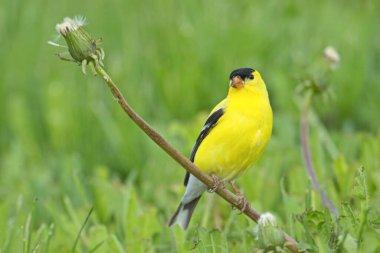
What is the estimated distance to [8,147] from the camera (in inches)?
188

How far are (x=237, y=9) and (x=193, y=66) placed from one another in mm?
1206

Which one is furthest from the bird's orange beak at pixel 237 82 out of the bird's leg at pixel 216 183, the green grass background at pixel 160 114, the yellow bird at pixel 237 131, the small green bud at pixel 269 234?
the small green bud at pixel 269 234

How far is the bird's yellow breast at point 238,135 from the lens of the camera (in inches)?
92.8

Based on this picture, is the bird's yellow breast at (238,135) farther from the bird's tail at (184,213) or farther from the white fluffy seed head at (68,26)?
the white fluffy seed head at (68,26)

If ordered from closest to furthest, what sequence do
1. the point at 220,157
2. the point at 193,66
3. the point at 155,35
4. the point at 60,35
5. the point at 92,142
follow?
1. the point at 60,35
2. the point at 220,157
3. the point at 92,142
4. the point at 193,66
5. the point at 155,35

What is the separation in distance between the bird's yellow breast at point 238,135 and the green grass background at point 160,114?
0.71 ft

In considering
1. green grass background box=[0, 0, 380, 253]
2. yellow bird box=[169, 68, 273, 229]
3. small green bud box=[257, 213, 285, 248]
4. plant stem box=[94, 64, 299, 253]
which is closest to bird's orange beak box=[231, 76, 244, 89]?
yellow bird box=[169, 68, 273, 229]

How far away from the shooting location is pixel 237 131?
7.93 feet

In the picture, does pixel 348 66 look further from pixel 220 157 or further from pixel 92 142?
pixel 220 157

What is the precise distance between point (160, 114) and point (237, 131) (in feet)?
7.71

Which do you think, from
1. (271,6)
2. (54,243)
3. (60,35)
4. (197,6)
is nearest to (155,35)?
(197,6)

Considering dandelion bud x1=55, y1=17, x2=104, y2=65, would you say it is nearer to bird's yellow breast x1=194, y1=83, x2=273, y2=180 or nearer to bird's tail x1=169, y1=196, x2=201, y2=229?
bird's yellow breast x1=194, y1=83, x2=273, y2=180

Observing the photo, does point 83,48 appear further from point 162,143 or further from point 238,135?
point 238,135

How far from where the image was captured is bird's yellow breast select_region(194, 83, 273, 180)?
2357 mm
